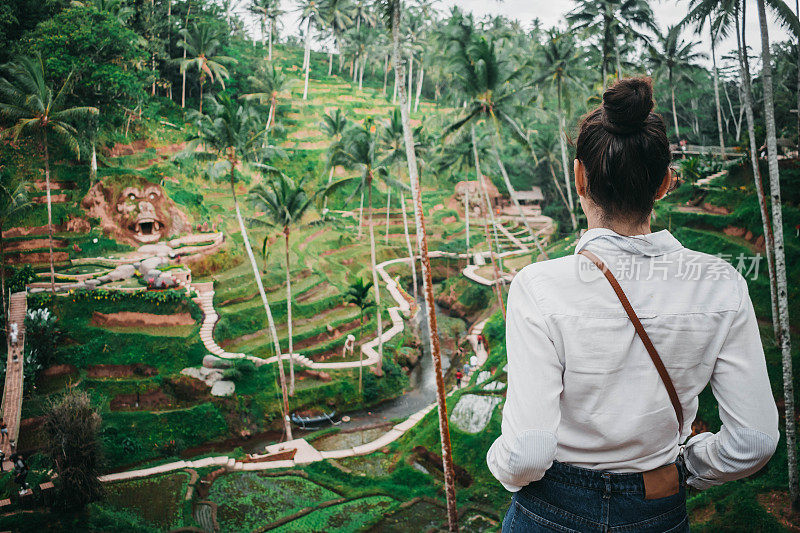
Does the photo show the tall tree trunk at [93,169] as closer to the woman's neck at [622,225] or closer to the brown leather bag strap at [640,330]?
the woman's neck at [622,225]

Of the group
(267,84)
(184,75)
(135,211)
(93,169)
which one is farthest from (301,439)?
(267,84)

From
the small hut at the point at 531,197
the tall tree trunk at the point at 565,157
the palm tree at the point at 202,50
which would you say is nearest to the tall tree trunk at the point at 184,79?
the palm tree at the point at 202,50

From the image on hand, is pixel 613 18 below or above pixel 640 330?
above

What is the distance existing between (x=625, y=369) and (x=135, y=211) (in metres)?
25.3

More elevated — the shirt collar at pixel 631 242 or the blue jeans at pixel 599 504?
the shirt collar at pixel 631 242

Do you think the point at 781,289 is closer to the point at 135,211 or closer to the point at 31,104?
the point at 31,104

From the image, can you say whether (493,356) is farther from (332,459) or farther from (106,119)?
(106,119)

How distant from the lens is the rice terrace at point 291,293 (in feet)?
33.2

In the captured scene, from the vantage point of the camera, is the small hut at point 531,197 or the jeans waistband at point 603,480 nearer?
Result: the jeans waistband at point 603,480

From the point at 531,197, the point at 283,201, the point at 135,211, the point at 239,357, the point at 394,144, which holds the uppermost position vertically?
the point at 394,144

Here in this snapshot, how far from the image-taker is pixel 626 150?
119cm

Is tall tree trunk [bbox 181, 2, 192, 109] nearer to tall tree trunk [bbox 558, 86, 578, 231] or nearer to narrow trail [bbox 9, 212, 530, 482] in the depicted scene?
narrow trail [bbox 9, 212, 530, 482]

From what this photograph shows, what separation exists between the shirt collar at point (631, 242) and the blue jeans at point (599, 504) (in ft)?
1.63

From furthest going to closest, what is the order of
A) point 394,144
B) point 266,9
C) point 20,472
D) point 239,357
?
point 266,9, point 394,144, point 239,357, point 20,472
